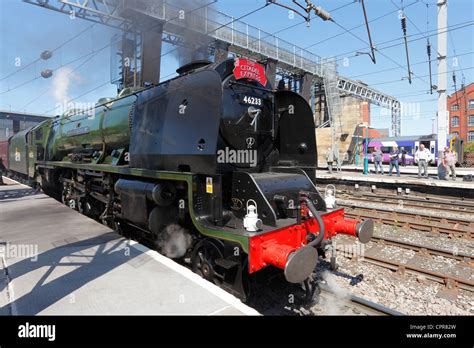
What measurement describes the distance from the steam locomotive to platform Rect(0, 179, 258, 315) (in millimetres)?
543

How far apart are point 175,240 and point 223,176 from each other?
4.32ft

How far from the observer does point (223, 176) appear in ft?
14.0

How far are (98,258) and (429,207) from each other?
10.1m

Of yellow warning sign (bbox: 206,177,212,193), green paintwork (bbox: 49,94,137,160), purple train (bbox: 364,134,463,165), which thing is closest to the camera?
yellow warning sign (bbox: 206,177,212,193)

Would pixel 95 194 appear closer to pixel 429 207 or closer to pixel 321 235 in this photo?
pixel 321 235

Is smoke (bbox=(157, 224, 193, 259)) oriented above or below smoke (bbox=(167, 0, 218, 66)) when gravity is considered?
below

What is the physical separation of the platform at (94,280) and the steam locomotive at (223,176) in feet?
1.78

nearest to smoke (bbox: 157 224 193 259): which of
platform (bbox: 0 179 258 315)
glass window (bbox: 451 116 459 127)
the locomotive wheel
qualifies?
the locomotive wheel

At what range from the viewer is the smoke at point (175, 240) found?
461 centimetres

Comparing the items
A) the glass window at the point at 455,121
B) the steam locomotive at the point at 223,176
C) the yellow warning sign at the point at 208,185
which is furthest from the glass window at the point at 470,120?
the yellow warning sign at the point at 208,185

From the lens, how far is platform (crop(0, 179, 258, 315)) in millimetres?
2785

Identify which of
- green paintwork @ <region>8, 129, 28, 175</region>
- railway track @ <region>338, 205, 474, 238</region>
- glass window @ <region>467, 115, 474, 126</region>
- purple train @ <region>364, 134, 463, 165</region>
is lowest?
railway track @ <region>338, 205, 474, 238</region>

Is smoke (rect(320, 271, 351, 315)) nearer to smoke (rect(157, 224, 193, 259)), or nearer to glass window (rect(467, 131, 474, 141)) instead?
smoke (rect(157, 224, 193, 259))
